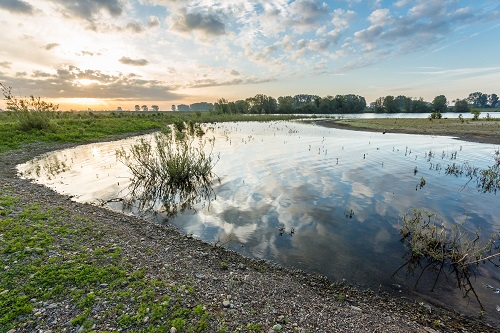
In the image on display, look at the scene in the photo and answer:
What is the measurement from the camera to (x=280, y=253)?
922 cm

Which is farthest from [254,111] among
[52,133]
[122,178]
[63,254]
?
[63,254]

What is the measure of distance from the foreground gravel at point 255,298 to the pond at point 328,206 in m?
0.69

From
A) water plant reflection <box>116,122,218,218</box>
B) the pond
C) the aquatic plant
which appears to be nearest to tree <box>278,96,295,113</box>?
the pond

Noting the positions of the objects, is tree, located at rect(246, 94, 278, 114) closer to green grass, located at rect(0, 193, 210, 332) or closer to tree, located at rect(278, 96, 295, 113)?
tree, located at rect(278, 96, 295, 113)

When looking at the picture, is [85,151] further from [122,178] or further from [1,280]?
[1,280]

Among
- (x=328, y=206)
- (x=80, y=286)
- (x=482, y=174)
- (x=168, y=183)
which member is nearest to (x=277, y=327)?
(x=80, y=286)

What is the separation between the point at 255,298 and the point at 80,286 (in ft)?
13.9

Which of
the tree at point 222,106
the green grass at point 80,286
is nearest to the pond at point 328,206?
the green grass at point 80,286

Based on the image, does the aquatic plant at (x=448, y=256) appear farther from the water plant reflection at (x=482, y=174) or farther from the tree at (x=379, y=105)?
the tree at (x=379, y=105)

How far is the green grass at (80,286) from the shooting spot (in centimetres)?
509

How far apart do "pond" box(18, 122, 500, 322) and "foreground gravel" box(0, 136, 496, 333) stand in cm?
69

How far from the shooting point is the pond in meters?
8.28

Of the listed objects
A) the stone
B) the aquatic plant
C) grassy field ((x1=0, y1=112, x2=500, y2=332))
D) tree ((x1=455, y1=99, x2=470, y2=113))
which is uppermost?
tree ((x1=455, y1=99, x2=470, y2=113))

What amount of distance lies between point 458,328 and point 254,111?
167m
